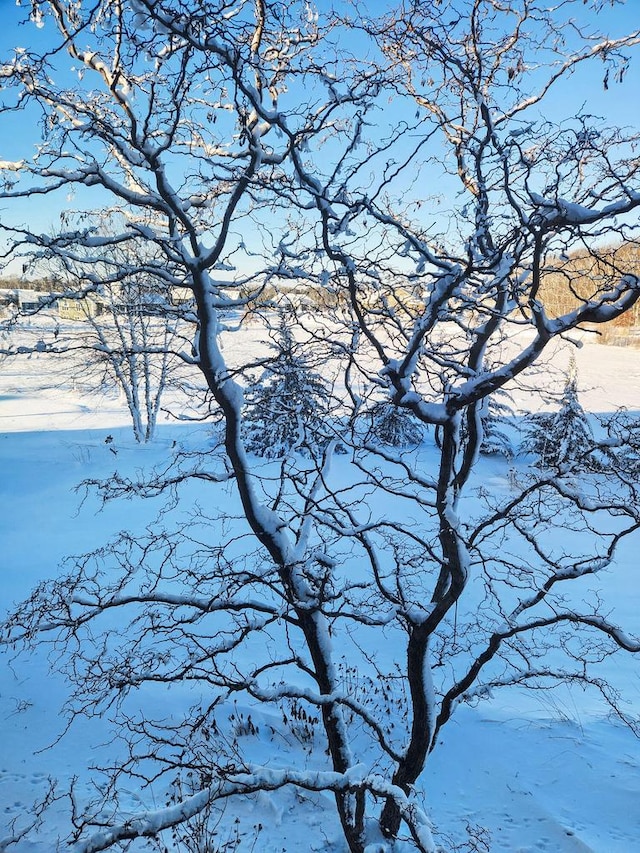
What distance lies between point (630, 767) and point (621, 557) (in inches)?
208

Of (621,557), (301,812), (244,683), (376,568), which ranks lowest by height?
Answer: (301,812)

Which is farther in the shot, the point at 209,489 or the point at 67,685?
the point at 209,489

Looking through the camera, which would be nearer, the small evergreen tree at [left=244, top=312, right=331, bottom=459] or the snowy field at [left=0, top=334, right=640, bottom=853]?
the small evergreen tree at [left=244, top=312, right=331, bottom=459]

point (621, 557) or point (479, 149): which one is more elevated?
point (479, 149)

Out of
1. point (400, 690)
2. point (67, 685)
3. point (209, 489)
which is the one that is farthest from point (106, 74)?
point (209, 489)

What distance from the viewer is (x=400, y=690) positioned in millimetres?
6965

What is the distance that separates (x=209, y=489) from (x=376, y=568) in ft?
29.2

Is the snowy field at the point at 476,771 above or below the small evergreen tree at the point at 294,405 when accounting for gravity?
below

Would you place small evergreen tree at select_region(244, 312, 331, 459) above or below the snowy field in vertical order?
above

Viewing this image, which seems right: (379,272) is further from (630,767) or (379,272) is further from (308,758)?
(630,767)

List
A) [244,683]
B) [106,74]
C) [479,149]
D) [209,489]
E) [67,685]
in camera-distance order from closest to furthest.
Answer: [106,74] < [244,683] < [479,149] < [67,685] < [209,489]

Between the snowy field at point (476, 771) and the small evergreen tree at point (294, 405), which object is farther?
the snowy field at point (476, 771)

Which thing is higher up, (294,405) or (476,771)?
(294,405)

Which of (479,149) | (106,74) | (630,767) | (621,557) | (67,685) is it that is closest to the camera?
(106,74)
